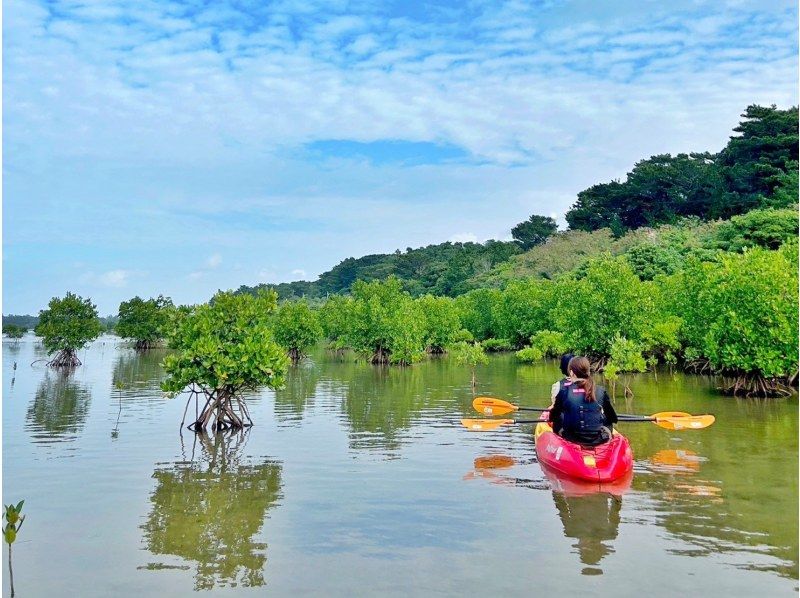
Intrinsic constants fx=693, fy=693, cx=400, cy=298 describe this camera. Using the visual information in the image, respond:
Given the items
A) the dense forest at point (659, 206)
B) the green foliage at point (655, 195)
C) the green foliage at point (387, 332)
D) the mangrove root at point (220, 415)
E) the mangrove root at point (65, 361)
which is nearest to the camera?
the mangrove root at point (220, 415)

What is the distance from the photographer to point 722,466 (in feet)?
38.3

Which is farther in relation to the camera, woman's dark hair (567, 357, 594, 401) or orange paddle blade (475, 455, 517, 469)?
orange paddle blade (475, 455, 517, 469)

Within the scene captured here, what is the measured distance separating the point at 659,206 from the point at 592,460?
215 ft

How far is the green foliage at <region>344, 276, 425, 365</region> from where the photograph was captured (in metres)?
37.9

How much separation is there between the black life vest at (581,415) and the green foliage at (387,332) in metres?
26.4

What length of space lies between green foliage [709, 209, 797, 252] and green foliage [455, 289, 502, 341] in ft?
53.4

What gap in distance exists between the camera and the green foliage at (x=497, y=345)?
50688 millimetres

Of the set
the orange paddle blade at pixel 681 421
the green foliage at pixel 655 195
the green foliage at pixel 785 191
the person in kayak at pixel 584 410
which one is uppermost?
the green foliage at pixel 655 195

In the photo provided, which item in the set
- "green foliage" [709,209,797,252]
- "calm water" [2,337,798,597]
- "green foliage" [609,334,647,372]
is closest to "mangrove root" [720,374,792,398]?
"green foliage" [609,334,647,372]

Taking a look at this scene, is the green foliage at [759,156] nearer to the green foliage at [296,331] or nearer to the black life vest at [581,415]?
the green foliage at [296,331]

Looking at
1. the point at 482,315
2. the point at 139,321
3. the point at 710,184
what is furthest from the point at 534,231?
the point at 139,321

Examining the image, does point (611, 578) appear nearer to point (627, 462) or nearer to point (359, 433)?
point (627, 462)

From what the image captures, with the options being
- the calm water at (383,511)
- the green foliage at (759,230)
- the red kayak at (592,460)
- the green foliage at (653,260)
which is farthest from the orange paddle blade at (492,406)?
the green foliage at (653,260)

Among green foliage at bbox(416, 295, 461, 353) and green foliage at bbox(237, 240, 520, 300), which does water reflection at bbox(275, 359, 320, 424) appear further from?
green foliage at bbox(237, 240, 520, 300)
